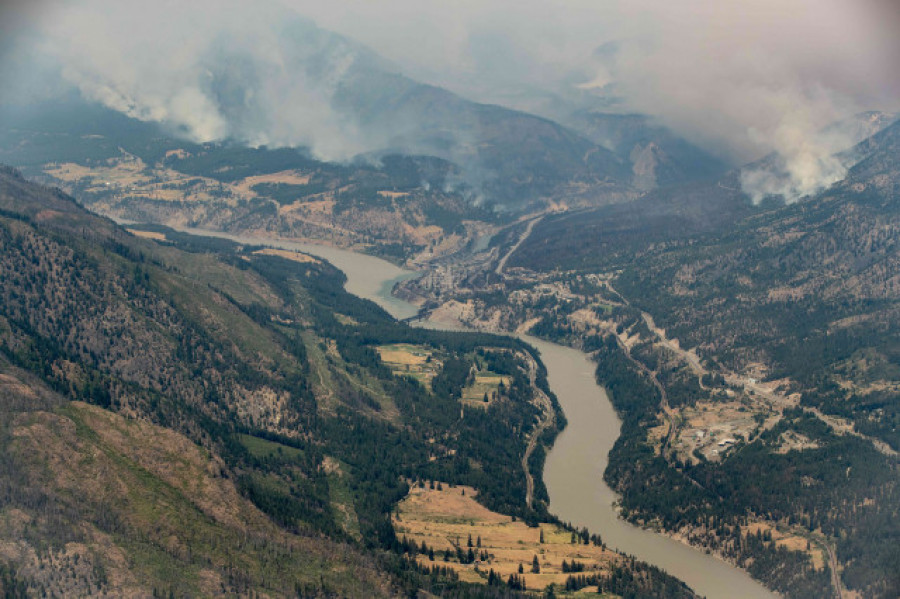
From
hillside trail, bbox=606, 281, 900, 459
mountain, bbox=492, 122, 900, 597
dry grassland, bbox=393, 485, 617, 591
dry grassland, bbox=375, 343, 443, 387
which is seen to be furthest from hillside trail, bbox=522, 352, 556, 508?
hillside trail, bbox=606, 281, 900, 459

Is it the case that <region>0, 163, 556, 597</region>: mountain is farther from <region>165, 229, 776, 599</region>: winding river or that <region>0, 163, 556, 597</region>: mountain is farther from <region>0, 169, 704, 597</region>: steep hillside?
<region>165, 229, 776, 599</region>: winding river

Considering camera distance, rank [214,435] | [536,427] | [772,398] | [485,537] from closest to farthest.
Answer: [485,537] → [214,435] → [536,427] → [772,398]

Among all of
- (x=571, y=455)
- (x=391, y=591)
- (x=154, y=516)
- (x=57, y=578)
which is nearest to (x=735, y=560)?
(x=571, y=455)

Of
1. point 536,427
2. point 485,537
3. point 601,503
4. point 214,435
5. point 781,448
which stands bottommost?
point 485,537

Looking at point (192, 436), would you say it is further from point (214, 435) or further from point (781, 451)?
point (781, 451)

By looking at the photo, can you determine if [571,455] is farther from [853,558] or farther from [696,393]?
[853,558]

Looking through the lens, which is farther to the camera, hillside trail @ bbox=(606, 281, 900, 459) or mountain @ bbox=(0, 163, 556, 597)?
hillside trail @ bbox=(606, 281, 900, 459)

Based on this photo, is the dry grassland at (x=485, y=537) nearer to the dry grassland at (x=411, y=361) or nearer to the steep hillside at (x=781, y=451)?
the steep hillside at (x=781, y=451)

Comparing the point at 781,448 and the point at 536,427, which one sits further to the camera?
the point at 536,427

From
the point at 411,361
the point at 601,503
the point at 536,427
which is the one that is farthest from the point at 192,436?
the point at 411,361

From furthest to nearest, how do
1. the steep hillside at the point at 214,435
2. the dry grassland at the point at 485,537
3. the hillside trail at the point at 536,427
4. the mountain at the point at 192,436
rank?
the hillside trail at the point at 536,427
the dry grassland at the point at 485,537
the steep hillside at the point at 214,435
the mountain at the point at 192,436

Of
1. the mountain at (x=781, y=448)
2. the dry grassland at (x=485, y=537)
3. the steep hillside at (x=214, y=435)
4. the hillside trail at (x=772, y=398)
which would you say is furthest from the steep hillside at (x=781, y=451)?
the dry grassland at (x=485, y=537)

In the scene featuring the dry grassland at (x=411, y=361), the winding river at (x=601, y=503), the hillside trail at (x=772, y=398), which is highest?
the hillside trail at (x=772, y=398)
